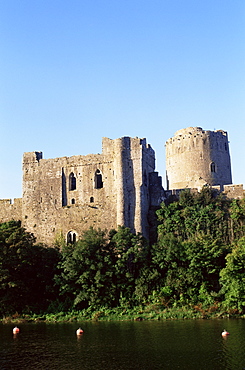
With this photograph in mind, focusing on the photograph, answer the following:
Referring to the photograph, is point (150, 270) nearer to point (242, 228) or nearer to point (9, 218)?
point (242, 228)

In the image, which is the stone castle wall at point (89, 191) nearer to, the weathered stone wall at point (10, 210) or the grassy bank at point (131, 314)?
the weathered stone wall at point (10, 210)

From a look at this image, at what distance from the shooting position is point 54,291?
1391 inches

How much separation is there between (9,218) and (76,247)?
35.3ft

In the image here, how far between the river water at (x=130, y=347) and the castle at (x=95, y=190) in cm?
1251

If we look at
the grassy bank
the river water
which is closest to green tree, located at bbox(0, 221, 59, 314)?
the grassy bank

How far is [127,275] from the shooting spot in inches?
1336

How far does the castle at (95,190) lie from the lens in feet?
129

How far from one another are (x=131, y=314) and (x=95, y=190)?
12322mm

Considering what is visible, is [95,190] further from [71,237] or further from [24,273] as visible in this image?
[24,273]

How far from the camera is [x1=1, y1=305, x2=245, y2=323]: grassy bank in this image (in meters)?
30.8

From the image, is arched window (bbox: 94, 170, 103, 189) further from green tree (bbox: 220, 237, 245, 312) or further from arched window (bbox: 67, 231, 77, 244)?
green tree (bbox: 220, 237, 245, 312)

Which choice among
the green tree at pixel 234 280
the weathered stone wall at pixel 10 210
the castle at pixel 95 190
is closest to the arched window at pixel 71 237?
the castle at pixel 95 190

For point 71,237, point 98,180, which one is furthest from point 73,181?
point 71,237

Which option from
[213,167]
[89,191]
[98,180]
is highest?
[213,167]
